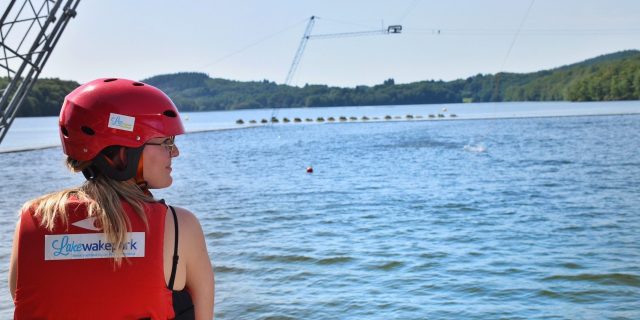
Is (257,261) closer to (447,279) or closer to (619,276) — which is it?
(447,279)

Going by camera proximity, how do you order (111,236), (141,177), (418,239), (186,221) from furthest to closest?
(418,239) → (141,177) → (186,221) → (111,236)

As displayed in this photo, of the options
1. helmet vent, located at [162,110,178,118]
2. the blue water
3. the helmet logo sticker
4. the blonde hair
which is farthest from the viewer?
the blue water

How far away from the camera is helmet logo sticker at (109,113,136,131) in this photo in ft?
7.74

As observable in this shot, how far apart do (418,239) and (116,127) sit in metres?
14.6

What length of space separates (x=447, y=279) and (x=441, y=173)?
22.8 meters

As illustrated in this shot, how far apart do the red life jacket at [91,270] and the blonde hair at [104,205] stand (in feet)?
0.07

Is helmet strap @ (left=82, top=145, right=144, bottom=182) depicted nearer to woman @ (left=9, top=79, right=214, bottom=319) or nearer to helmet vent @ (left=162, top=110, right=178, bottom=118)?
woman @ (left=9, top=79, right=214, bottom=319)

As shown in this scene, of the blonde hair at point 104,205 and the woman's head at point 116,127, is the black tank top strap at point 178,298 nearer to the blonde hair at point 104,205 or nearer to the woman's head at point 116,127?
the blonde hair at point 104,205

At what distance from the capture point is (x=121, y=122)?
237 centimetres

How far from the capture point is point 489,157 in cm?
4475

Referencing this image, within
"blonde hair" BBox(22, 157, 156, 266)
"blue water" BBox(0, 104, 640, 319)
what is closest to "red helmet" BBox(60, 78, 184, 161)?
"blonde hair" BBox(22, 157, 156, 266)

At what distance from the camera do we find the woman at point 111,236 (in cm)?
224

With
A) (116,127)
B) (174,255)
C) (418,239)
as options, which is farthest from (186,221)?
(418,239)

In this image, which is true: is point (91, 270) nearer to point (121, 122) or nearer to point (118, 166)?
point (118, 166)
